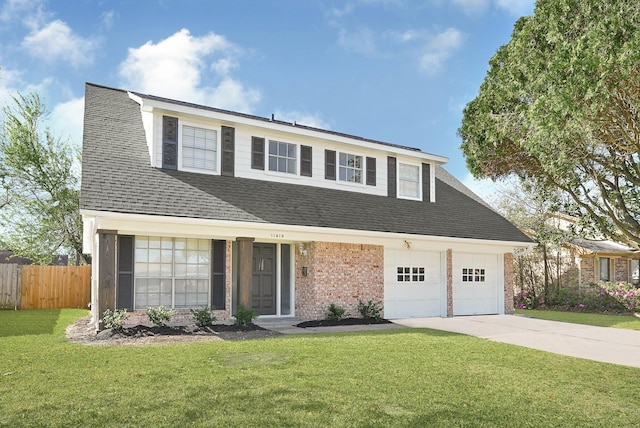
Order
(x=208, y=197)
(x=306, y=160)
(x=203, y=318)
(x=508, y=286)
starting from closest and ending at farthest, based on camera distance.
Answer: (x=203, y=318) < (x=208, y=197) < (x=306, y=160) < (x=508, y=286)

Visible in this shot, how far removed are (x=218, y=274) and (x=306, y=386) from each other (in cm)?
704

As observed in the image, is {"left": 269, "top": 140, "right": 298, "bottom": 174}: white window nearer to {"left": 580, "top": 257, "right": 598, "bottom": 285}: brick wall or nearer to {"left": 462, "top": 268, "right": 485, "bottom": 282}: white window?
{"left": 462, "top": 268, "right": 485, "bottom": 282}: white window

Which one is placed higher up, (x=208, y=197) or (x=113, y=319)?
(x=208, y=197)

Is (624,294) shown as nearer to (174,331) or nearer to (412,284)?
(412,284)

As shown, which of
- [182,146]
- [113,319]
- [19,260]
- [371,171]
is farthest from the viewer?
[19,260]

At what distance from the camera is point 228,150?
14.0m

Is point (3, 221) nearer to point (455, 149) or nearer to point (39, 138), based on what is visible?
point (39, 138)

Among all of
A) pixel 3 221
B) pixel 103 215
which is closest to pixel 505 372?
pixel 103 215

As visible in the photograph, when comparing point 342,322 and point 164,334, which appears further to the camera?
point 342,322

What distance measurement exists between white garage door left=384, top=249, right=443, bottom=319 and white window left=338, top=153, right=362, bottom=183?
8.72ft

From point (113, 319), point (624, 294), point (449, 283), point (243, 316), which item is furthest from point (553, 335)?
point (624, 294)

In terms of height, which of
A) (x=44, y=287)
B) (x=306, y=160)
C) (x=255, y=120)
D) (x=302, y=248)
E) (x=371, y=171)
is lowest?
(x=44, y=287)

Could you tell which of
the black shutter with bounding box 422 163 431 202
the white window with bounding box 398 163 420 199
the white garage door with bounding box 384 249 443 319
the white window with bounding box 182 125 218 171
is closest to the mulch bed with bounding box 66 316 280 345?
the white window with bounding box 182 125 218 171

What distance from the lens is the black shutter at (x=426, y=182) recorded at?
17891 millimetres
